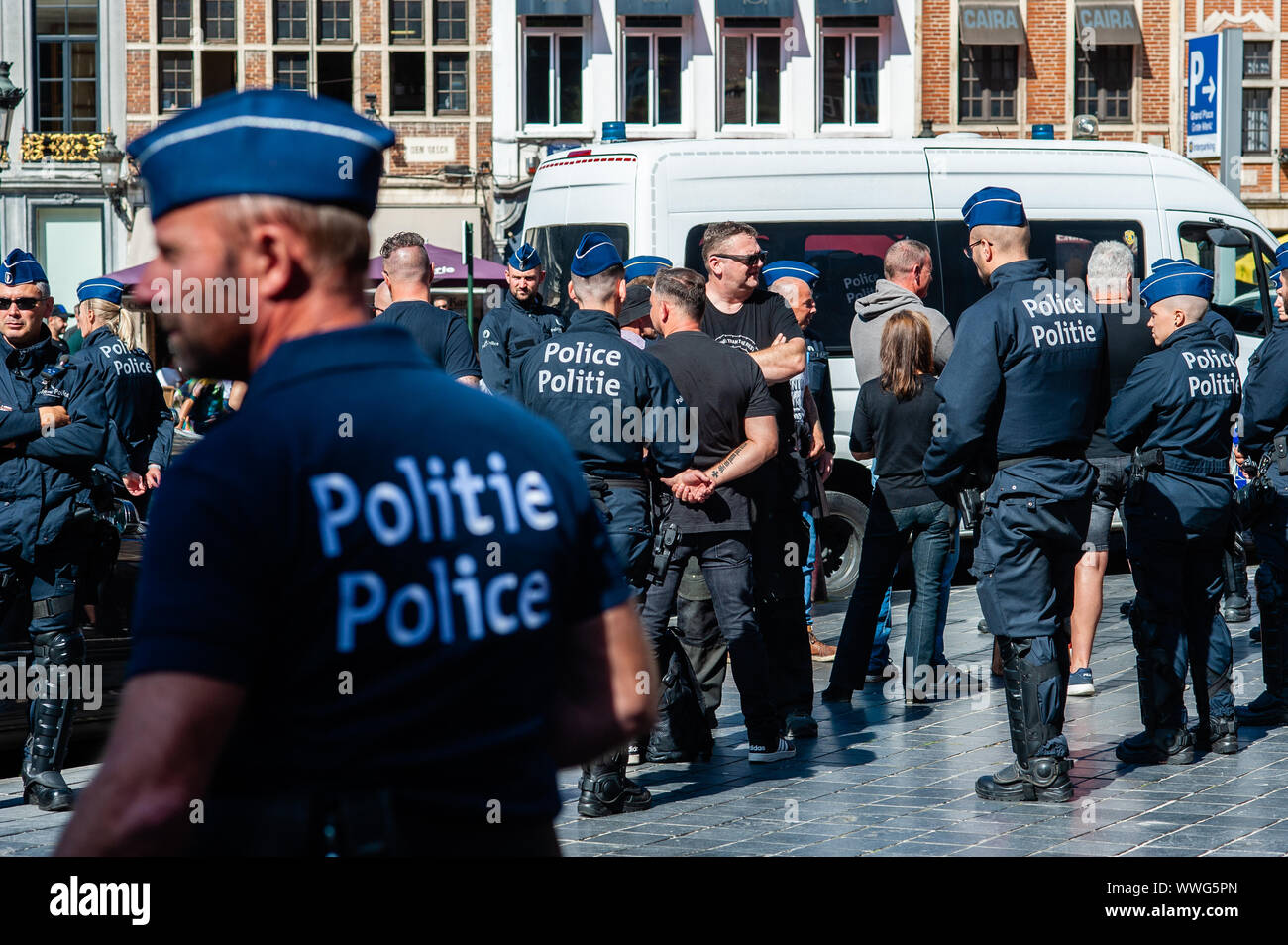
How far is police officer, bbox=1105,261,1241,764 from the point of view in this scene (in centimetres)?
681

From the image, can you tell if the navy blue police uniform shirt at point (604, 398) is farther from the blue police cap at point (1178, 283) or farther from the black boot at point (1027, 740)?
the blue police cap at point (1178, 283)

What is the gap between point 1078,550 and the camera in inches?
246

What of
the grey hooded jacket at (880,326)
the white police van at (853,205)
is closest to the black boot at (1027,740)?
the grey hooded jacket at (880,326)

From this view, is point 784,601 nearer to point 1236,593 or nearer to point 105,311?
point 105,311

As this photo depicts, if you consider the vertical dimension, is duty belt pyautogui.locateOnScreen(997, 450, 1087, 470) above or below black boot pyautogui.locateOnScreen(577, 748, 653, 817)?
above

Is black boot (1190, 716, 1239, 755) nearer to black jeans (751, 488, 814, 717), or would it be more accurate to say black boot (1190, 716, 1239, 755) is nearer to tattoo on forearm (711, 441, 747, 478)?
black jeans (751, 488, 814, 717)

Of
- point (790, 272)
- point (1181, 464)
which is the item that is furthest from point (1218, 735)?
point (790, 272)

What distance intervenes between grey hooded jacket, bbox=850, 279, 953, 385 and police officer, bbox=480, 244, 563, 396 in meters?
1.72

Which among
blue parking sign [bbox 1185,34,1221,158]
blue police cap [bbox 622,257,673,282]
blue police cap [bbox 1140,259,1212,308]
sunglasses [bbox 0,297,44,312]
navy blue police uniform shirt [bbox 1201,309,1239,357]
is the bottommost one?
navy blue police uniform shirt [bbox 1201,309,1239,357]

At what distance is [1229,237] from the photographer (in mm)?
12586

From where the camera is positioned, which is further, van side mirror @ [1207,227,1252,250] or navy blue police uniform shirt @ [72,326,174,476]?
van side mirror @ [1207,227,1252,250]

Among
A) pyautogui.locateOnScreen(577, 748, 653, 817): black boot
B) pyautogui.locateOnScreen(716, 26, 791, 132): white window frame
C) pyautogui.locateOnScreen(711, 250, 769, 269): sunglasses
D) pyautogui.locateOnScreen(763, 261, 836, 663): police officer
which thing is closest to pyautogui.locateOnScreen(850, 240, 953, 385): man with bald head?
pyautogui.locateOnScreen(763, 261, 836, 663): police officer
